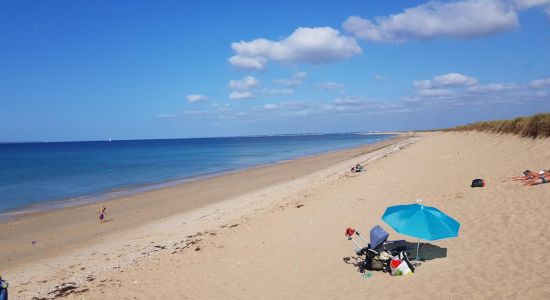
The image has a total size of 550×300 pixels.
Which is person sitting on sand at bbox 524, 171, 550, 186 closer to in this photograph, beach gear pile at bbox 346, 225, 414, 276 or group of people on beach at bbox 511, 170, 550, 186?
group of people on beach at bbox 511, 170, 550, 186

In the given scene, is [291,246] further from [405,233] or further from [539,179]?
[539,179]

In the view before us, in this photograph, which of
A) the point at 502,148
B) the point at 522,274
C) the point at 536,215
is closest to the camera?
the point at 522,274

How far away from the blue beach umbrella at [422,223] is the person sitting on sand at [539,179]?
7.06 meters

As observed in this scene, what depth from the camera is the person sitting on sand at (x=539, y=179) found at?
1346 centimetres

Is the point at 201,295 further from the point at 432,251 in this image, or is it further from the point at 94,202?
the point at 94,202

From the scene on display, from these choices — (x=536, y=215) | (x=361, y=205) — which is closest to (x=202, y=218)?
(x=361, y=205)

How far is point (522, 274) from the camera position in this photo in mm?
7230

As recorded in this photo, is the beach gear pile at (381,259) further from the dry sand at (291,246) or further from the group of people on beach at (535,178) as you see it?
the group of people on beach at (535,178)

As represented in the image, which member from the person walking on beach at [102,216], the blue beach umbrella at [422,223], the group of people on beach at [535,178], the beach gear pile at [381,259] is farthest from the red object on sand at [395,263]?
the person walking on beach at [102,216]

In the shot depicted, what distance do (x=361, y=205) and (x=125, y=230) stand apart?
9.85 meters

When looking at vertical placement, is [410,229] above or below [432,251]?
above

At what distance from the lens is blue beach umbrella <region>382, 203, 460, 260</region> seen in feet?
27.5

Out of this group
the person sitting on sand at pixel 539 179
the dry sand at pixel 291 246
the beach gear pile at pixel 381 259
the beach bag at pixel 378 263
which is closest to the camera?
the dry sand at pixel 291 246

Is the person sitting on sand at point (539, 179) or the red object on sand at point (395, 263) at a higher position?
the person sitting on sand at point (539, 179)
